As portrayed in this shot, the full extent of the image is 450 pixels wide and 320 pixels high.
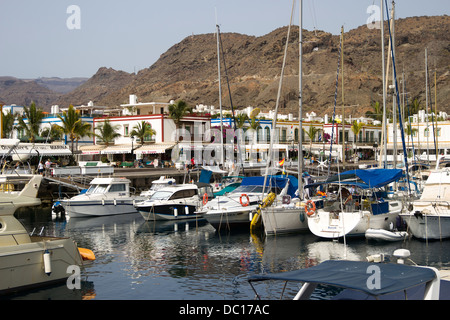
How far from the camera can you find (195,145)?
70.1m

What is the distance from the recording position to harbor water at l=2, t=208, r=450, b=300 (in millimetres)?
18500

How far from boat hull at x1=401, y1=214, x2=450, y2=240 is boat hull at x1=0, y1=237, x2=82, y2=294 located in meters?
16.8

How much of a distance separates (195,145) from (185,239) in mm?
40698

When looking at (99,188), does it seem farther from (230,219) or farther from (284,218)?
(284,218)

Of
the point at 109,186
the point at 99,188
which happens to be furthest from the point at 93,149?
the point at 109,186

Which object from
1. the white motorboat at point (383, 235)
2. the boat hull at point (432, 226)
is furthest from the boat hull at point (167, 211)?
the boat hull at point (432, 226)

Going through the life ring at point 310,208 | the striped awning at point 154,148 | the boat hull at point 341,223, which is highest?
the striped awning at point 154,148

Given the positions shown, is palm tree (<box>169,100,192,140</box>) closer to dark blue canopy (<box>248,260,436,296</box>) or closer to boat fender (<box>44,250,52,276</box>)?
boat fender (<box>44,250,52,276</box>)

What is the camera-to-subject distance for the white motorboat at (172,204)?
3575cm

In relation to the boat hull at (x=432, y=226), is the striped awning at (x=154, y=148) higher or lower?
higher

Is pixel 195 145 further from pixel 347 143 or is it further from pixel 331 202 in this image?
pixel 331 202

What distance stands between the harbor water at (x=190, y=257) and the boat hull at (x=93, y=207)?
2794 millimetres

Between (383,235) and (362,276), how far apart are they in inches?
664

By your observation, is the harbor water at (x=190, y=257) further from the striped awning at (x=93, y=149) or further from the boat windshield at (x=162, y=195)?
the striped awning at (x=93, y=149)
